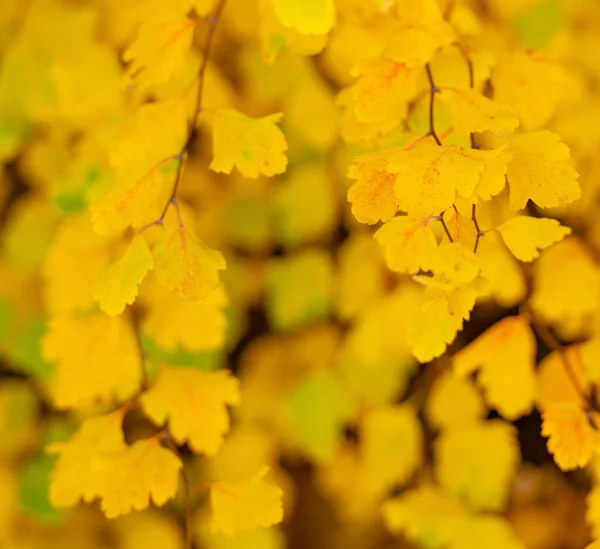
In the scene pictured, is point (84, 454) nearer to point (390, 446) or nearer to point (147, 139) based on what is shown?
point (147, 139)

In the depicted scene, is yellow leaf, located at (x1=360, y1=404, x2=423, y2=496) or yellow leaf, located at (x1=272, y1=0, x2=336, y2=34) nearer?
yellow leaf, located at (x1=272, y1=0, x2=336, y2=34)

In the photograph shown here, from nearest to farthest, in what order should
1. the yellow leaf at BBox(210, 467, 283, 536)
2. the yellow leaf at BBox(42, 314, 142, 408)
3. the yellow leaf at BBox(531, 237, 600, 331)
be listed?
the yellow leaf at BBox(210, 467, 283, 536), the yellow leaf at BBox(42, 314, 142, 408), the yellow leaf at BBox(531, 237, 600, 331)

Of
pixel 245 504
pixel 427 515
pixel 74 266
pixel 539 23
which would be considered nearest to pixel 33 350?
pixel 74 266

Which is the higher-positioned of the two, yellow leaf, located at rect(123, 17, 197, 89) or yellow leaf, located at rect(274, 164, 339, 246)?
yellow leaf, located at rect(123, 17, 197, 89)

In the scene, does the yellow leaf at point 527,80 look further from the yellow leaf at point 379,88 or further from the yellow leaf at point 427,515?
the yellow leaf at point 427,515

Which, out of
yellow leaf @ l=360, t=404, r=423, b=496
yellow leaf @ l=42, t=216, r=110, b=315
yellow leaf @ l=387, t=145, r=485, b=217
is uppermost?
yellow leaf @ l=387, t=145, r=485, b=217

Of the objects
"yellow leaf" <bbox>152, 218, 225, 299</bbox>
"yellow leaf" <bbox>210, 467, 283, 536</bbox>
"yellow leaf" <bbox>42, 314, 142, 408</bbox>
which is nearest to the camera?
"yellow leaf" <bbox>152, 218, 225, 299</bbox>

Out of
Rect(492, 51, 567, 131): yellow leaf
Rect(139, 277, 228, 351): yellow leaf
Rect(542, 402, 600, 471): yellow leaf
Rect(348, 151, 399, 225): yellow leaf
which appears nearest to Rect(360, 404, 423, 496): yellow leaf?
Rect(139, 277, 228, 351): yellow leaf

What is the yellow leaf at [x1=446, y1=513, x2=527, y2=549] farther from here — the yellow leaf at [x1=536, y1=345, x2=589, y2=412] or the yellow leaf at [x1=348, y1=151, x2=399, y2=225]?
the yellow leaf at [x1=348, y1=151, x2=399, y2=225]
